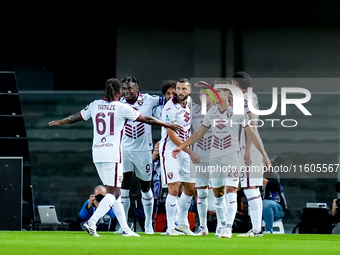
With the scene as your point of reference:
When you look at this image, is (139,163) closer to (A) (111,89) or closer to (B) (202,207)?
(B) (202,207)

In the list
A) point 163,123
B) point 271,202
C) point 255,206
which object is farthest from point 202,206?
point 163,123

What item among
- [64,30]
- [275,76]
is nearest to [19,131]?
[64,30]

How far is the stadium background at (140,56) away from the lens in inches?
505

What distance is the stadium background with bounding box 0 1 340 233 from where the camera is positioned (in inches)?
505

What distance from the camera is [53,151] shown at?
1302 cm

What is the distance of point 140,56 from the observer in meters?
13.3

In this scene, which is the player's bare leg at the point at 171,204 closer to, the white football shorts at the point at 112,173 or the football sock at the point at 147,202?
the football sock at the point at 147,202

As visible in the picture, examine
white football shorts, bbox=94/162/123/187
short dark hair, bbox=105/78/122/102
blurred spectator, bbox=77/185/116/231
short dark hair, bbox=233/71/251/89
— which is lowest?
blurred spectator, bbox=77/185/116/231

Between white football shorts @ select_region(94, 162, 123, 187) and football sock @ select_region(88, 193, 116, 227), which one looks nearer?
football sock @ select_region(88, 193, 116, 227)

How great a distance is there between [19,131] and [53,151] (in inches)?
101

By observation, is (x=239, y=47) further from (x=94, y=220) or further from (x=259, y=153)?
(x=94, y=220)

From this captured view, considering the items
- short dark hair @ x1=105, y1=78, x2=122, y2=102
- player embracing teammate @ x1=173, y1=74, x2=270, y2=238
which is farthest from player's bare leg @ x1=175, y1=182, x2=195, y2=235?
short dark hair @ x1=105, y1=78, x2=122, y2=102

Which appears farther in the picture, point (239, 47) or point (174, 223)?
point (239, 47)

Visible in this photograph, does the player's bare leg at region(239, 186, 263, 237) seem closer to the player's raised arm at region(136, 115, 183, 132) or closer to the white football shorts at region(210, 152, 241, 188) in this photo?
the white football shorts at region(210, 152, 241, 188)
